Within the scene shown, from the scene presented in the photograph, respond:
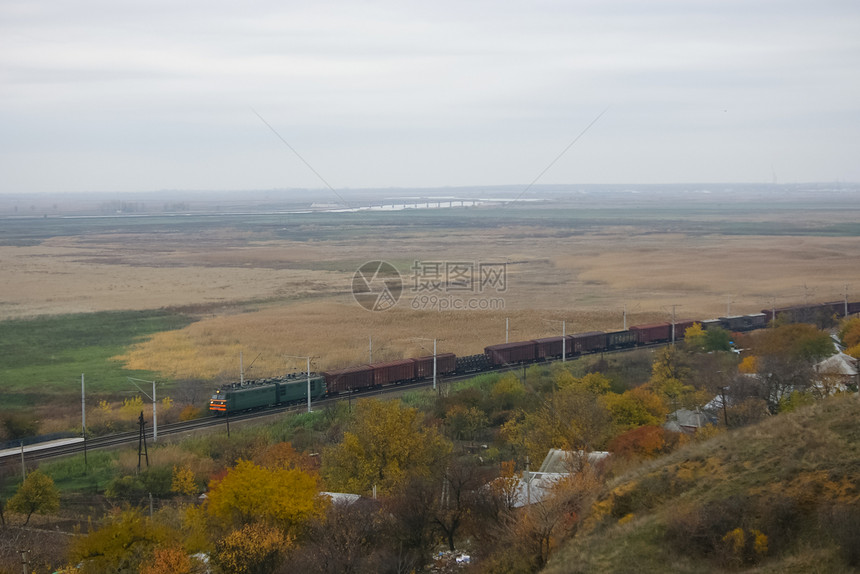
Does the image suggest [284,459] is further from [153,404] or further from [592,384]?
[592,384]

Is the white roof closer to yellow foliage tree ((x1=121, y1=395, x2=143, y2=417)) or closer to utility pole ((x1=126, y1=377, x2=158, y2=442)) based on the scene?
utility pole ((x1=126, y1=377, x2=158, y2=442))

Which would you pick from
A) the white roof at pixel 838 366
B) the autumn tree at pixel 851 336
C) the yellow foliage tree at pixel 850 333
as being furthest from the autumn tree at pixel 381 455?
the yellow foliage tree at pixel 850 333

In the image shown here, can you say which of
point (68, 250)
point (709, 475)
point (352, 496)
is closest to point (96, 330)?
point (352, 496)

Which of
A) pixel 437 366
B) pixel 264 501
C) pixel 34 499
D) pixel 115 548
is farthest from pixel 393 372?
pixel 115 548

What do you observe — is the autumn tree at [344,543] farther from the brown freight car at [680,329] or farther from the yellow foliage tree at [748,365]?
the brown freight car at [680,329]

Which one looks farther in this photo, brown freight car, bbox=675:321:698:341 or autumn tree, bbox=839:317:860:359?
brown freight car, bbox=675:321:698:341

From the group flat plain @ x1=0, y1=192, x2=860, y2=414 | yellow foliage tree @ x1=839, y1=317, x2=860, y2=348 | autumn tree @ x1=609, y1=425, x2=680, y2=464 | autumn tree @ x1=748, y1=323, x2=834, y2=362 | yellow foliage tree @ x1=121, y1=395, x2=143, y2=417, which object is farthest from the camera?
flat plain @ x1=0, y1=192, x2=860, y2=414

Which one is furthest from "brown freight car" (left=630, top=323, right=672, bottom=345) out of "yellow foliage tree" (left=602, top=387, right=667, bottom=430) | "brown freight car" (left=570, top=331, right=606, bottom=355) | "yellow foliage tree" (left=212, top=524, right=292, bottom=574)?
"yellow foliage tree" (left=212, top=524, right=292, bottom=574)
